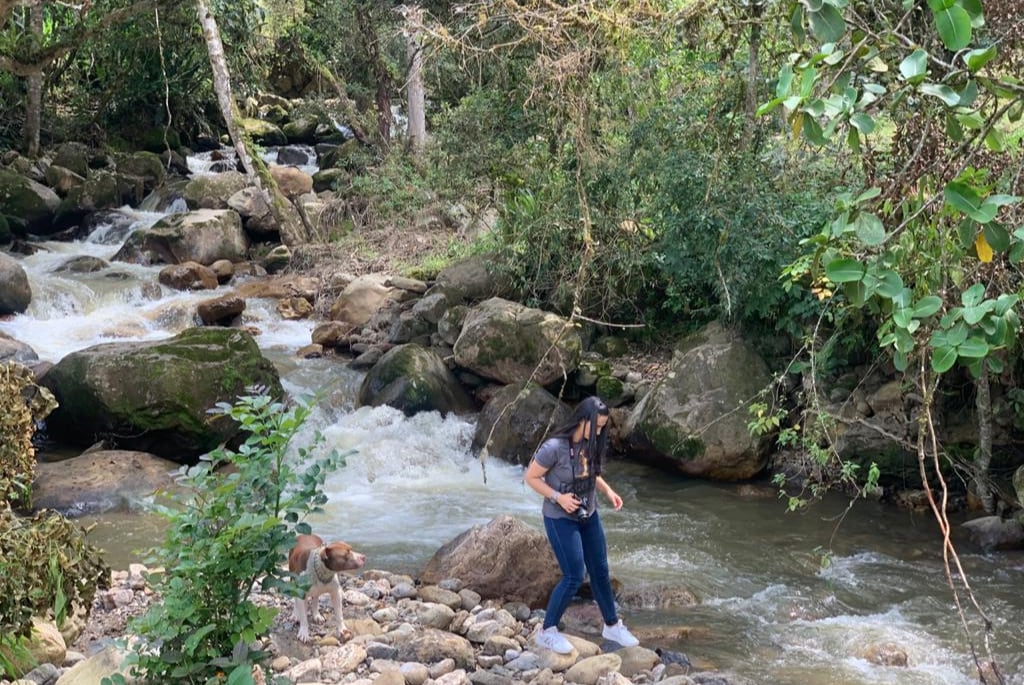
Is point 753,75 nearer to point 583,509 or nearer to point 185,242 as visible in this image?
point 583,509

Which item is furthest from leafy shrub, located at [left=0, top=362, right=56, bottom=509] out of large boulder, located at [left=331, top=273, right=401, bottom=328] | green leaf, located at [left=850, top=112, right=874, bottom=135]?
large boulder, located at [left=331, top=273, right=401, bottom=328]

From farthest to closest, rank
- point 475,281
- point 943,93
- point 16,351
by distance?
point 475,281, point 16,351, point 943,93

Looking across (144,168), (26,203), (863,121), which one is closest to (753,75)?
(863,121)

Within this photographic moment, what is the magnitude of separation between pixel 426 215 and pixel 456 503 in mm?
7556

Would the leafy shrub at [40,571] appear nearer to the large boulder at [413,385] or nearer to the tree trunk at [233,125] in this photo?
the large boulder at [413,385]

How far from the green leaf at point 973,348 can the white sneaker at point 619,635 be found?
12.6 ft

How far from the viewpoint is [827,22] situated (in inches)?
103

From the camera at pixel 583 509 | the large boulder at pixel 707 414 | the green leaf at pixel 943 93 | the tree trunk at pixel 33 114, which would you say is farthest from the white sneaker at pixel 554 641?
the tree trunk at pixel 33 114

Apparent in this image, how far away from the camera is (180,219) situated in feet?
55.8

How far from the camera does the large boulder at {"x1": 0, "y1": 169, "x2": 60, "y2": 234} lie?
1747cm

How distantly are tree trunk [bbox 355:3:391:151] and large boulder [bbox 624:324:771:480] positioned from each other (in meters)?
10.1

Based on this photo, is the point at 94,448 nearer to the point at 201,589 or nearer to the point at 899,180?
the point at 201,589

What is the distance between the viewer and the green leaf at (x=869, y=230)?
271cm

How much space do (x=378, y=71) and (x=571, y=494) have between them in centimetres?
1541
